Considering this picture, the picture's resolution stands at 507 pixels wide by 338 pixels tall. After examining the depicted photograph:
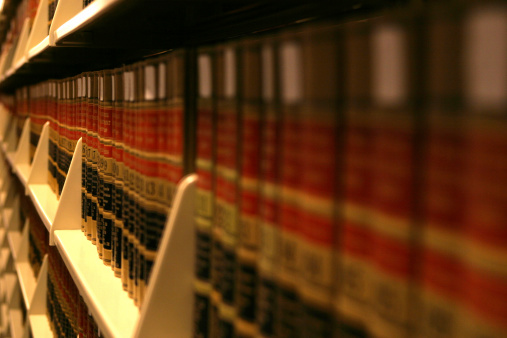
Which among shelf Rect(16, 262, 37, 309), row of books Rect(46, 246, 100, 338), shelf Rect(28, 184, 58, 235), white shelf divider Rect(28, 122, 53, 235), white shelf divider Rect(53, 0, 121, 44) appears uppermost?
white shelf divider Rect(53, 0, 121, 44)

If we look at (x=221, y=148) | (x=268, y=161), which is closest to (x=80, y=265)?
(x=221, y=148)

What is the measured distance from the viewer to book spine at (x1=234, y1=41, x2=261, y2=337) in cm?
57

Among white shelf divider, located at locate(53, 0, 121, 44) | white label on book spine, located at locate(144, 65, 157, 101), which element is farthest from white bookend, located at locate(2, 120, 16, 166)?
white label on book spine, located at locate(144, 65, 157, 101)

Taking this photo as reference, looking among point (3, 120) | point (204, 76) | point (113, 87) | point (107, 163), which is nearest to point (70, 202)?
point (107, 163)

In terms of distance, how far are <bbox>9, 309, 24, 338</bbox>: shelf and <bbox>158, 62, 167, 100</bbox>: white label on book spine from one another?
252cm

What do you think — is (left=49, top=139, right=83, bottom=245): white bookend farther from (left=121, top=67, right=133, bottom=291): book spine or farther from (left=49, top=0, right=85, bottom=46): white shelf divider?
(left=121, top=67, right=133, bottom=291): book spine

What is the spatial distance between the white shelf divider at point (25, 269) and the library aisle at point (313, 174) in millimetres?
1496

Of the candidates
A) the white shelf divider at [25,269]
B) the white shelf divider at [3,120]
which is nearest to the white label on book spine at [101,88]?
the white shelf divider at [25,269]

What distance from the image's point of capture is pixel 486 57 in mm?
329

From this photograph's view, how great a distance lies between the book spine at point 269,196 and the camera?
0.53m

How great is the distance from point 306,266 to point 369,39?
0.20m

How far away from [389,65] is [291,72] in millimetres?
126

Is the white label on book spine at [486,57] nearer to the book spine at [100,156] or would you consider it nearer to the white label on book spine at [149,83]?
the white label on book spine at [149,83]

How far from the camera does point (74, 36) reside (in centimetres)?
132
